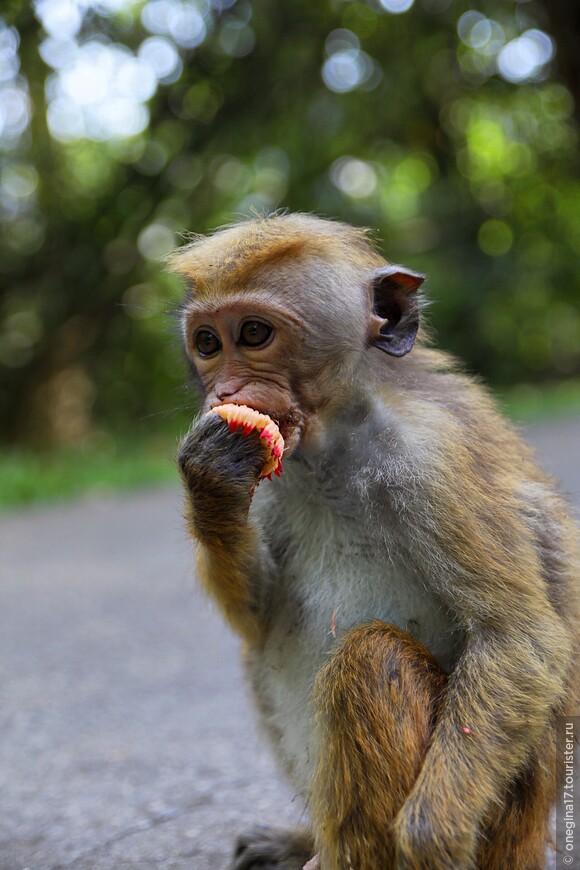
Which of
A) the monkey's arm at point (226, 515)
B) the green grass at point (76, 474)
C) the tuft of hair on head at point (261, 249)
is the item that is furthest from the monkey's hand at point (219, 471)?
the green grass at point (76, 474)

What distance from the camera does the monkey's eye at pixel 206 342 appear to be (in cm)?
325

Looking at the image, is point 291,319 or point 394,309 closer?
point 291,319

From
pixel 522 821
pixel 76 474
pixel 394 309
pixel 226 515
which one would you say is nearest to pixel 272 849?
pixel 522 821

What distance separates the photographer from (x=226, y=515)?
3207mm

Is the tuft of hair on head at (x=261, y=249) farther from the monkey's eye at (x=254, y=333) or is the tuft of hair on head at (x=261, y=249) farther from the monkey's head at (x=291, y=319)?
the monkey's eye at (x=254, y=333)

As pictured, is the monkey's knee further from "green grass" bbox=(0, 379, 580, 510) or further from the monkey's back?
"green grass" bbox=(0, 379, 580, 510)

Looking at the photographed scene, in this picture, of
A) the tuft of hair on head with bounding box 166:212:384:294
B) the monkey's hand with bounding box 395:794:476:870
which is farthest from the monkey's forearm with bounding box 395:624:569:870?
the tuft of hair on head with bounding box 166:212:384:294

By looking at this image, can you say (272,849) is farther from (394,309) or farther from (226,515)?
(394,309)

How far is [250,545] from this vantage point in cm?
Result: 336

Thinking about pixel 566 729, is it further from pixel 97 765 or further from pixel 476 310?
pixel 476 310

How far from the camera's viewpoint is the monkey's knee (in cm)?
269

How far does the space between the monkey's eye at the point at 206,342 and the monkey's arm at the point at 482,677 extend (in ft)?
2.89

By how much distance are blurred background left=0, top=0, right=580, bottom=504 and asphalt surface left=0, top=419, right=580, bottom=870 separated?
3957 millimetres

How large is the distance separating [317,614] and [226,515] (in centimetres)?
46
